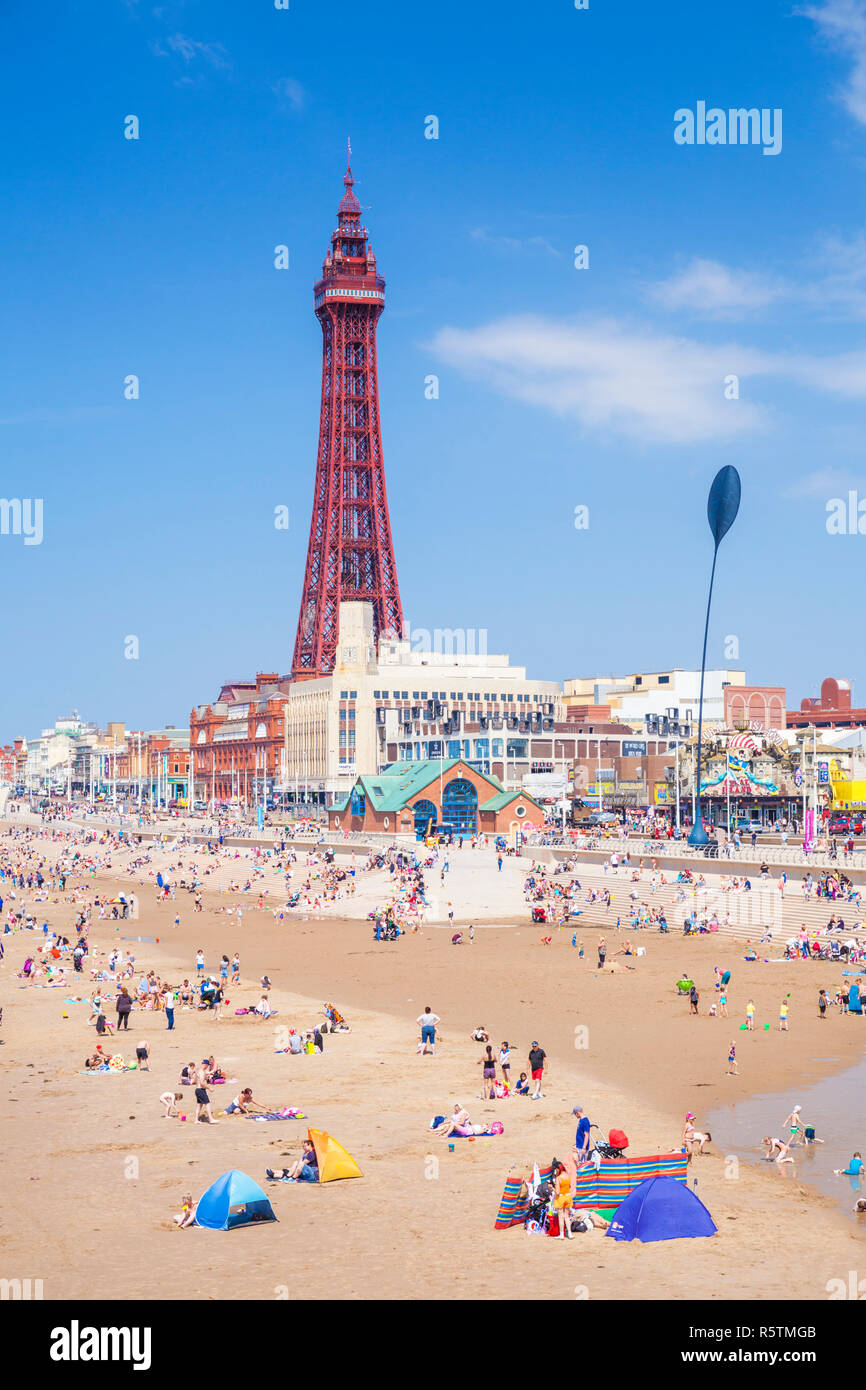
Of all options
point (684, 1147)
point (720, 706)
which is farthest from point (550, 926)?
point (720, 706)

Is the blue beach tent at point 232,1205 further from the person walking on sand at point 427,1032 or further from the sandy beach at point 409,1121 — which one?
the person walking on sand at point 427,1032

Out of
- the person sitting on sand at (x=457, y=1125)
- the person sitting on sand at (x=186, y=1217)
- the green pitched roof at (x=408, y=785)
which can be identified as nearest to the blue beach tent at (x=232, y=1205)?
the person sitting on sand at (x=186, y=1217)

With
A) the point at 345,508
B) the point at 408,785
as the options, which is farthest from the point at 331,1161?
the point at 345,508

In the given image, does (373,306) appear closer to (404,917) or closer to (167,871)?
(167,871)

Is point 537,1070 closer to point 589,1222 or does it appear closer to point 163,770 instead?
point 589,1222

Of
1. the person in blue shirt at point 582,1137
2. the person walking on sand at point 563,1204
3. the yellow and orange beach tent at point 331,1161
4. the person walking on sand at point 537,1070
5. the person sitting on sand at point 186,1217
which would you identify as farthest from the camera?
the person walking on sand at point 537,1070
